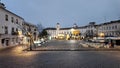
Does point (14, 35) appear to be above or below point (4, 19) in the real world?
below

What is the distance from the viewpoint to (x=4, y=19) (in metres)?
46.2

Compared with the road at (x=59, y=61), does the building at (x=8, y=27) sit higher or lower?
higher

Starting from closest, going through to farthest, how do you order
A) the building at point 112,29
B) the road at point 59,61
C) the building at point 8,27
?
the road at point 59,61 < the building at point 8,27 < the building at point 112,29

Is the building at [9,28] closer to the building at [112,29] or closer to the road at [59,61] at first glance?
the road at [59,61]

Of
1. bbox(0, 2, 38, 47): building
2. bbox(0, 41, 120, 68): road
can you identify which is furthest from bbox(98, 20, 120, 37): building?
bbox(0, 41, 120, 68): road

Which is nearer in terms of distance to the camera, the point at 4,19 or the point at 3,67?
the point at 3,67

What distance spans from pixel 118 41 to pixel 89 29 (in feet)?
310

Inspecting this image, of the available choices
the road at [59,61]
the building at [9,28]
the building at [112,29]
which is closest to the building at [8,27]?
the building at [9,28]

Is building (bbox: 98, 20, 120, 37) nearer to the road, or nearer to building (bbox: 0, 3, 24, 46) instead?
building (bbox: 0, 3, 24, 46)

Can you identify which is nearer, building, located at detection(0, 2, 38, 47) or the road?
the road

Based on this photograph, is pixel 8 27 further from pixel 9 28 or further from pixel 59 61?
pixel 59 61

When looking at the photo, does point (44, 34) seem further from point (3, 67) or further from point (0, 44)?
point (3, 67)

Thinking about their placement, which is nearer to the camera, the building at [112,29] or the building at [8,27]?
the building at [8,27]

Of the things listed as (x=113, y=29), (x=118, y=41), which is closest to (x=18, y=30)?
(x=118, y=41)
